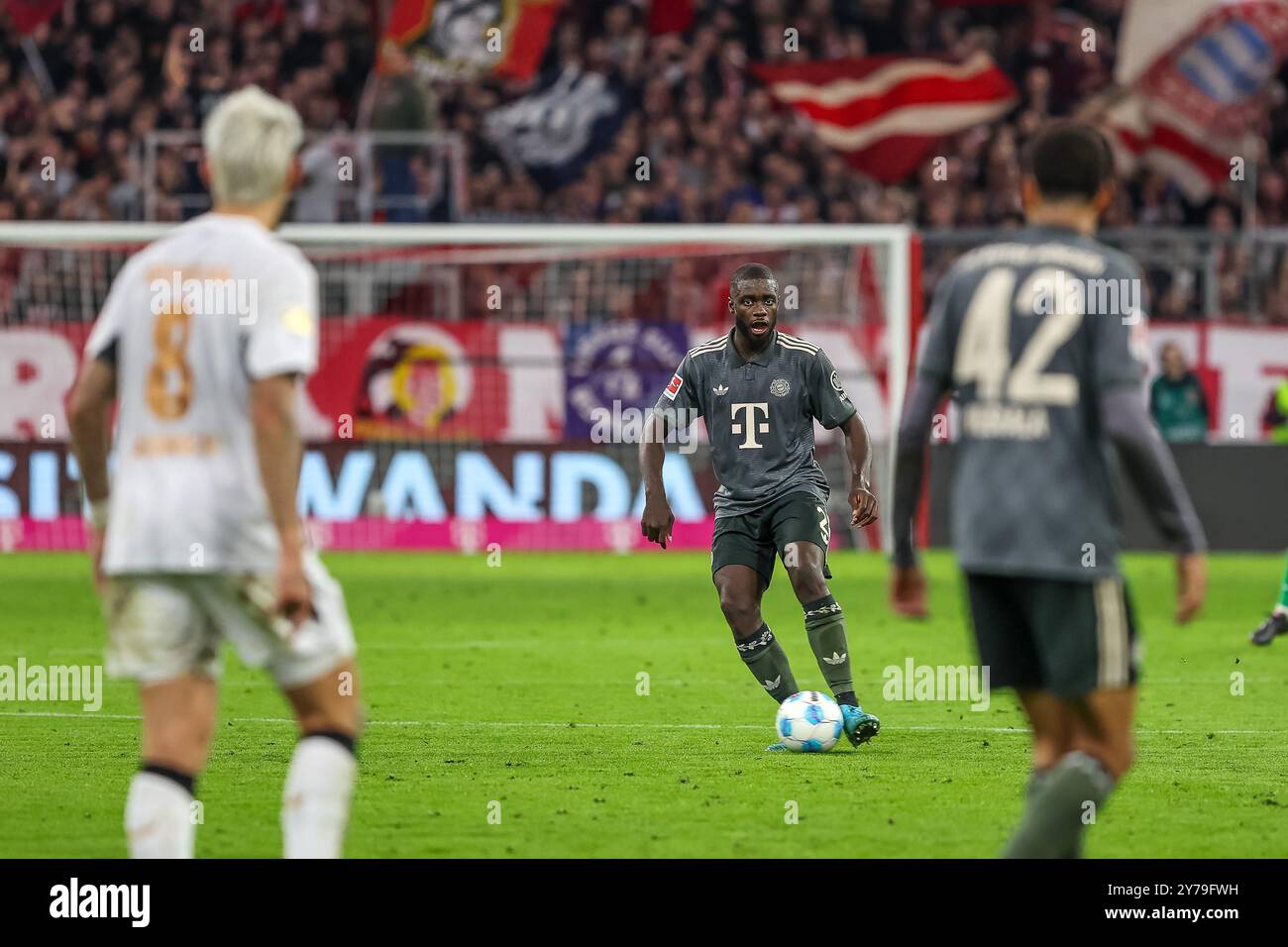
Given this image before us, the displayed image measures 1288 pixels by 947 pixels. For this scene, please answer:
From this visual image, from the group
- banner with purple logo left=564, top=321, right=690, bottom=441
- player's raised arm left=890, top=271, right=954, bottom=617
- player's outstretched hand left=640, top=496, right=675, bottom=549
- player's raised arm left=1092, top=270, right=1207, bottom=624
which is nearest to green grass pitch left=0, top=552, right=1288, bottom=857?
player's outstretched hand left=640, top=496, right=675, bottom=549

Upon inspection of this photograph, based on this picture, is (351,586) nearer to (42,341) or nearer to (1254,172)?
(42,341)

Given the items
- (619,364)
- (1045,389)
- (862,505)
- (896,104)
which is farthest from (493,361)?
(1045,389)

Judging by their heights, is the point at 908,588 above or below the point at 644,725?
above

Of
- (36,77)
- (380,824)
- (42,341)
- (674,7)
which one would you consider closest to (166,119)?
(36,77)

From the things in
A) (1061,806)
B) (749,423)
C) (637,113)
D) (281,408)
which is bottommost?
(1061,806)

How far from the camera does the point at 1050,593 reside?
5445mm

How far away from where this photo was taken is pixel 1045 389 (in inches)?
213

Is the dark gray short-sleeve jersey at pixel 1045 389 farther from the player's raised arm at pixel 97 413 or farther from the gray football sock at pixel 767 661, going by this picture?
the gray football sock at pixel 767 661

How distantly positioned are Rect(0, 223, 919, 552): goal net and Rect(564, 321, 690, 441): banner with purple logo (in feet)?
0.06

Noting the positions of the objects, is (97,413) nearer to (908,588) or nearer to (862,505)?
(908,588)

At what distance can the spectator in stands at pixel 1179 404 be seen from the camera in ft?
70.8

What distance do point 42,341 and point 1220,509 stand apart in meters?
11.3

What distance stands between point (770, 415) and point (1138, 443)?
455 centimetres

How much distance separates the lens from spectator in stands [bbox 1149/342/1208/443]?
70.8ft
